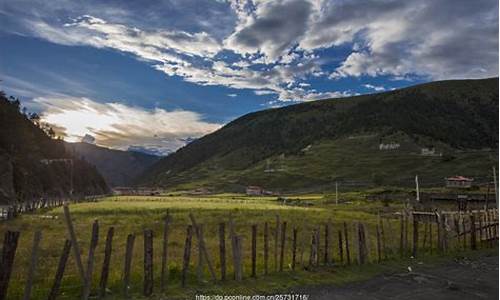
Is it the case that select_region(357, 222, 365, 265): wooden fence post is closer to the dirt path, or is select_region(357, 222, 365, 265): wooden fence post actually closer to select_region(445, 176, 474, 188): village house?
the dirt path

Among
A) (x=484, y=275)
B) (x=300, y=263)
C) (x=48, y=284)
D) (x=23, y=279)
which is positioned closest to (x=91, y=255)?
(x=48, y=284)

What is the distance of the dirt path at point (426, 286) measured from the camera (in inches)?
520

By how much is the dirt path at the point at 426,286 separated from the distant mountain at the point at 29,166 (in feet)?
212

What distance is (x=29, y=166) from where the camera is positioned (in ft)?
334

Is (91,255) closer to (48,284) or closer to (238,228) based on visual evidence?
(48,284)

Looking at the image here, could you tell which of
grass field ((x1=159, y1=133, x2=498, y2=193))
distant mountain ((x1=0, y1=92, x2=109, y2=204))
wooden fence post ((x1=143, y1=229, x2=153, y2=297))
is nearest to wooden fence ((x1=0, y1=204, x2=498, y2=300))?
wooden fence post ((x1=143, y1=229, x2=153, y2=297))

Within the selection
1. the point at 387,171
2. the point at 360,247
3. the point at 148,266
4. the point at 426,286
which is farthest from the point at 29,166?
the point at 387,171

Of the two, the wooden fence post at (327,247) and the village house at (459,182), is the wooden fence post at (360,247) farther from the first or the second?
the village house at (459,182)

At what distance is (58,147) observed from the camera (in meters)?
150

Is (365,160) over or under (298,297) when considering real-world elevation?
over

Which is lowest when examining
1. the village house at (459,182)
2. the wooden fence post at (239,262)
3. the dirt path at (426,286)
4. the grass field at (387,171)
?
the dirt path at (426,286)

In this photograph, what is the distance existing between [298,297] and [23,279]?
8.94 metres

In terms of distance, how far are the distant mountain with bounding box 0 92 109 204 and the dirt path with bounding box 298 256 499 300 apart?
6447 cm

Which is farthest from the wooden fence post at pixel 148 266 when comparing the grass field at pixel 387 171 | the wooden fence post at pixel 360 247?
the grass field at pixel 387 171
